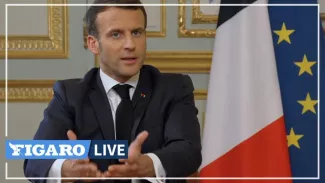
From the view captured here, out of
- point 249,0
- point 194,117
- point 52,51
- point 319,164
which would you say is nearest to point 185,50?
point 249,0

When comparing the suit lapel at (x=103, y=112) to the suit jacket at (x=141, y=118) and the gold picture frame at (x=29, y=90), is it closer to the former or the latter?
the suit jacket at (x=141, y=118)

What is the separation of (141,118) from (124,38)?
0.20 metres

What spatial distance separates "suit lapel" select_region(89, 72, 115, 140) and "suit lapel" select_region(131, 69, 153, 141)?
5cm

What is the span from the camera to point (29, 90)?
7.44 ft

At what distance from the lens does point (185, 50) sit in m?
2.24

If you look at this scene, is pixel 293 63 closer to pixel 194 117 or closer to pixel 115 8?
pixel 194 117

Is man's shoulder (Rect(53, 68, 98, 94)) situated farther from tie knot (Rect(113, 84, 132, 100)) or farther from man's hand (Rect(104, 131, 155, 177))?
man's hand (Rect(104, 131, 155, 177))

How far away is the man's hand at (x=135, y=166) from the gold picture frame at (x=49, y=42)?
127cm

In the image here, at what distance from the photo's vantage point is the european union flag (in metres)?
1.89

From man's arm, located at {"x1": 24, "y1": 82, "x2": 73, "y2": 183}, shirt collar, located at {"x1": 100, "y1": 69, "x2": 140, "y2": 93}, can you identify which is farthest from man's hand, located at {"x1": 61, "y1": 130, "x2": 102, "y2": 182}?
shirt collar, located at {"x1": 100, "y1": 69, "x2": 140, "y2": 93}

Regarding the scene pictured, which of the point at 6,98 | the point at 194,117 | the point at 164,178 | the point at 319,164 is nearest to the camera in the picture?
the point at 164,178

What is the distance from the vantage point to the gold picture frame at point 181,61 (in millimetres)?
2215

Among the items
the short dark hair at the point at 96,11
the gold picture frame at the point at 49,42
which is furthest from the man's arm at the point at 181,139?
the gold picture frame at the point at 49,42

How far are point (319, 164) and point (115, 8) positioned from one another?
1091mm
